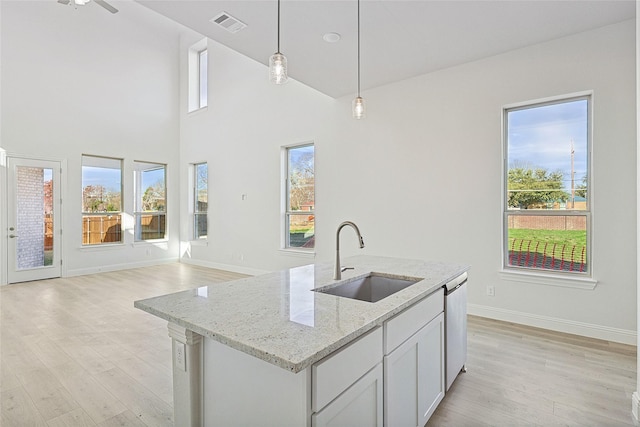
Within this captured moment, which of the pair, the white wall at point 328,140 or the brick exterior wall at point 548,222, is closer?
the white wall at point 328,140

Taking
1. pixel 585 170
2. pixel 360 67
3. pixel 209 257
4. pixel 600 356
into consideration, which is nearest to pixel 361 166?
pixel 360 67

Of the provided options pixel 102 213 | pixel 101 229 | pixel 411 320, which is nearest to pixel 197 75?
pixel 102 213

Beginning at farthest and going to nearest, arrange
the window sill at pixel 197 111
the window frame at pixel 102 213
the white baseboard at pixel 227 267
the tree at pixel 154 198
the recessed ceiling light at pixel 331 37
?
the tree at pixel 154 198, the window sill at pixel 197 111, the window frame at pixel 102 213, the white baseboard at pixel 227 267, the recessed ceiling light at pixel 331 37

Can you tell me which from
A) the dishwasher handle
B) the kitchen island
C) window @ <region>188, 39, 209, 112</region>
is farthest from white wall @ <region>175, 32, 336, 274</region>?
the kitchen island

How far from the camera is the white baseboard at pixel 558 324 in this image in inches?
123

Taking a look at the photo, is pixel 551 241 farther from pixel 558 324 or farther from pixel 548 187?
pixel 558 324

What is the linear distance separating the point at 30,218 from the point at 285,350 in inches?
273

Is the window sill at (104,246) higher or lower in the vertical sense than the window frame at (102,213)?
lower

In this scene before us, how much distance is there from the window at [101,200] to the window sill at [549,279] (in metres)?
7.14

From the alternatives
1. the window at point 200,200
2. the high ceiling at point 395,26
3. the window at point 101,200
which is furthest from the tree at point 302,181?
the window at point 101,200

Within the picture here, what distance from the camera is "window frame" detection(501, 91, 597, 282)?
3.29m

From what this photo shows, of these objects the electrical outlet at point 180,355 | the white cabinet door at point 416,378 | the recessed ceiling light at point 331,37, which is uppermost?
the recessed ceiling light at point 331,37

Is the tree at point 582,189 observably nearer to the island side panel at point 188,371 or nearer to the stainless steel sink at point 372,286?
the stainless steel sink at point 372,286

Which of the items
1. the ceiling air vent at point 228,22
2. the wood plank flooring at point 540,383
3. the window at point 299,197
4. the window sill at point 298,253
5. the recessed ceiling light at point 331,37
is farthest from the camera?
the window at point 299,197
